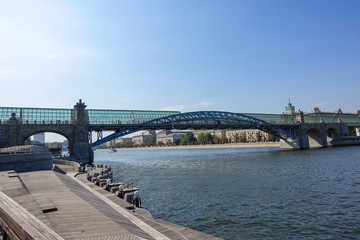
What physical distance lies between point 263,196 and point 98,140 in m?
50.3

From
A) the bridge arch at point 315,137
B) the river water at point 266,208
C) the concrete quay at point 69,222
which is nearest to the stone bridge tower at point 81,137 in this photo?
the river water at point 266,208

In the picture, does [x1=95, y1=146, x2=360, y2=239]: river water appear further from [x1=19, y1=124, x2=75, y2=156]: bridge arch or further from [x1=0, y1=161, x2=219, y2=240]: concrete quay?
[x1=19, y1=124, x2=75, y2=156]: bridge arch

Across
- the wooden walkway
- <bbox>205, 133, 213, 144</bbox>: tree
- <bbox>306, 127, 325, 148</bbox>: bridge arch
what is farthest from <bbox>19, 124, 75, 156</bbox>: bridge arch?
<bbox>205, 133, 213, 144</bbox>: tree

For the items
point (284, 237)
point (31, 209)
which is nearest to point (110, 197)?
point (31, 209)

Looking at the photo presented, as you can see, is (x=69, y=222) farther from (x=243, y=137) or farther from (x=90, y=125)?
(x=243, y=137)

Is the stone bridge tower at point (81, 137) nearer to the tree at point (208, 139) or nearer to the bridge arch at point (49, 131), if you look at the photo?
the bridge arch at point (49, 131)

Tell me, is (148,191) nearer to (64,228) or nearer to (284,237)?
(284,237)

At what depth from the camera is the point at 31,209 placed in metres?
8.61

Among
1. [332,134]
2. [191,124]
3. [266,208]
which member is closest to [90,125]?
[191,124]

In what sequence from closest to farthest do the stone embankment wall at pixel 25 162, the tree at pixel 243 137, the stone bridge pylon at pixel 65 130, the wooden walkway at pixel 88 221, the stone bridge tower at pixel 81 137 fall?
the wooden walkway at pixel 88 221 → the stone embankment wall at pixel 25 162 → the stone bridge pylon at pixel 65 130 → the stone bridge tower at pixel 81 137 → the tree at pixel 243 137

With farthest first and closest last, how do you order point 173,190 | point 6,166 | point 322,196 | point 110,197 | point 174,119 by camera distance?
point 174,119 < point 173,190 < point 6,166 < point 322,196 < point 110,197

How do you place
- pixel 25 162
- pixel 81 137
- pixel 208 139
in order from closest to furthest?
pixel 25 162 < pixel 81 137 < pixel 208 139

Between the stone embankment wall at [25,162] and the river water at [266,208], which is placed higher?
the stone embankment wall at [25,162]

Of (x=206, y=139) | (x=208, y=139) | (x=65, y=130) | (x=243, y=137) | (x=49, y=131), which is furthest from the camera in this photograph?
(x=206, y=139)
